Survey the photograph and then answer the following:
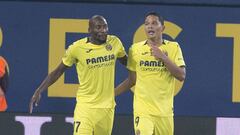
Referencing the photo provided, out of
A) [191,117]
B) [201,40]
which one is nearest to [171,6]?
[201,40]

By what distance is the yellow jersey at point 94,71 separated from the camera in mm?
6953

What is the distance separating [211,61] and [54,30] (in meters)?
1.56

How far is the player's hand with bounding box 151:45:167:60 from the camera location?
6523 millimetres

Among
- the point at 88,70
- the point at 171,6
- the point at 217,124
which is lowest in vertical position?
the point at 217,124

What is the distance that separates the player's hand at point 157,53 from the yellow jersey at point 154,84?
0.06 metres

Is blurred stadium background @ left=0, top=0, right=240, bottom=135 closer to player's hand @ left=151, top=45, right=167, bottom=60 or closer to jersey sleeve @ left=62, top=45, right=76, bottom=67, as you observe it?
jersey sleeve @ left=62, top=45, right=76, bottom=67

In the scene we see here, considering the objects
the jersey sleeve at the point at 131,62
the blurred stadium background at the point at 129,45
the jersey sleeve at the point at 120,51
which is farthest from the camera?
the blurred stadium background at the point at 129,45

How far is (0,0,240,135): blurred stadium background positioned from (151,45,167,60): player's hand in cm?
120

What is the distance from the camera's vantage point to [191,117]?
307 inches

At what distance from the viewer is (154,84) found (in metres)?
6.61

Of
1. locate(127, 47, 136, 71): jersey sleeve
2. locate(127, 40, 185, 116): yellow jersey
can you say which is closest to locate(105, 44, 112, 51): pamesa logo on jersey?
locate(127, 47, 136, 71): jersey sleeve

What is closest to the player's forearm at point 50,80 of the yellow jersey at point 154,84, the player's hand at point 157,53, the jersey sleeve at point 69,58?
the jersey sleeve at point 69,58

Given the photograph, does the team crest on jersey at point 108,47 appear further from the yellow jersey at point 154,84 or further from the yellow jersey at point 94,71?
the yellow jersey at point 154,84

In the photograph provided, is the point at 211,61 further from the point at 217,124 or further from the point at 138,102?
the point at 138,102
